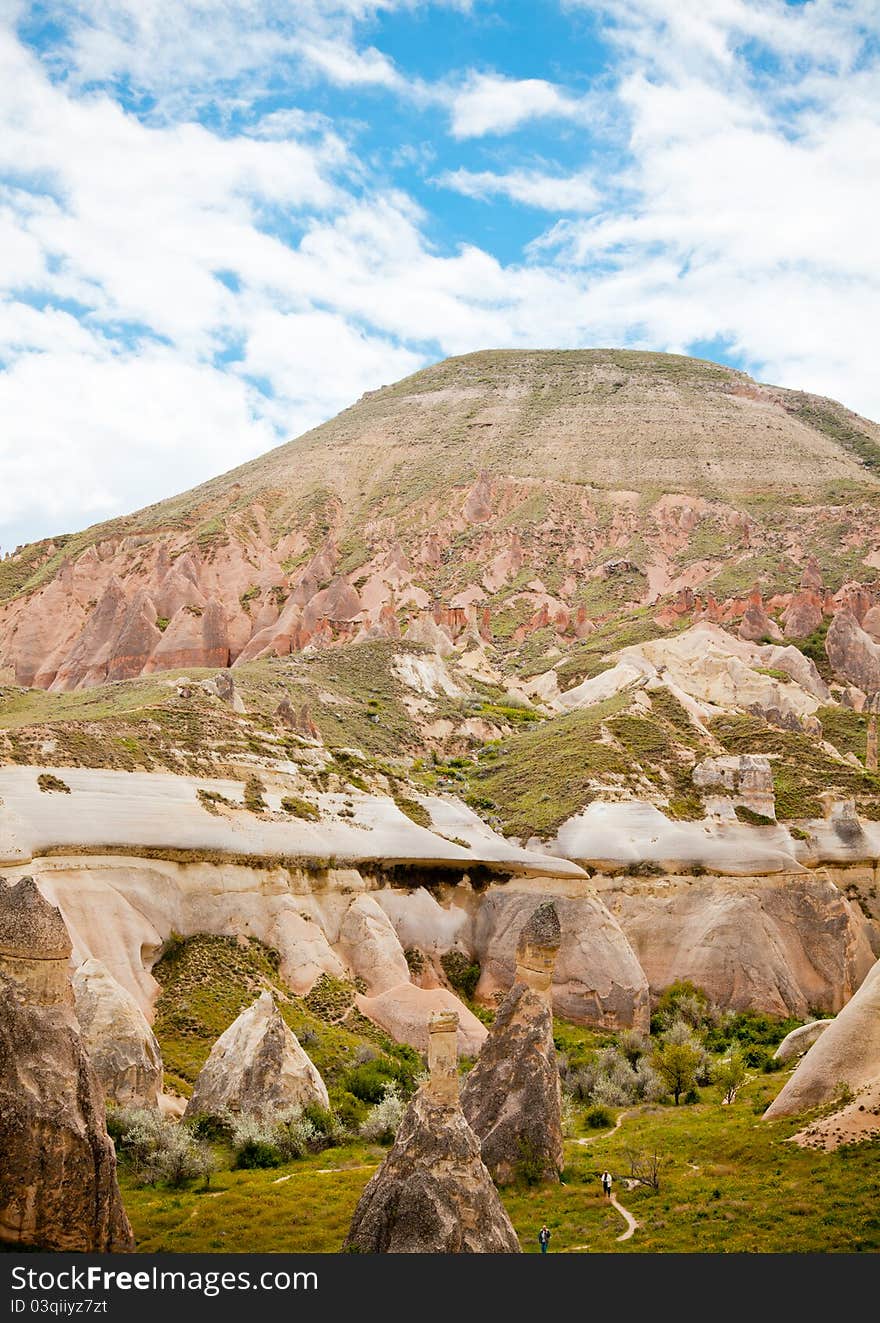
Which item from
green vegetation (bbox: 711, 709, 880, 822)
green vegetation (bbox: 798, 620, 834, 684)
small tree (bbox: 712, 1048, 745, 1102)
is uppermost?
green vegetation (bbox: 798, 620, 834, 684)

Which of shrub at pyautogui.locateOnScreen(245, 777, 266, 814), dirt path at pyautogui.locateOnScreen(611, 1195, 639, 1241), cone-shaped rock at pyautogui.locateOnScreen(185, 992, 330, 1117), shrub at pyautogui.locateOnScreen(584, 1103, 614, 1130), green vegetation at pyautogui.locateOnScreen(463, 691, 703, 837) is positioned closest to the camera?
dirt path at pyautogui.locateOnScreen(611, 1195, 639, 1241)

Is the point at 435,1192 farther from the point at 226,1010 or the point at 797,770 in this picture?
the point at 797,770

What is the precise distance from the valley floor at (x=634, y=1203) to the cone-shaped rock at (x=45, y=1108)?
2.31 meters

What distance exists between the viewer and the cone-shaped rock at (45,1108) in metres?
19.9

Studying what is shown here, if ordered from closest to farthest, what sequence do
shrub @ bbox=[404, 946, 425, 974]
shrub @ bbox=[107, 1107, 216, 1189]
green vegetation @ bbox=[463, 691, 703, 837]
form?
shrub @ bbox=[107, 1107, 216, 1189]
shrub @ bbox=[404, 946, 425, 974]
green vegetation @ bbox=[463, 691, 703, 837]

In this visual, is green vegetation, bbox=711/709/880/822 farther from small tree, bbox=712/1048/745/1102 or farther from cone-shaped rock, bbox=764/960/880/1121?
cone-shaped rock, bbox=764/960/880/1121

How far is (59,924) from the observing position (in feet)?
70.5

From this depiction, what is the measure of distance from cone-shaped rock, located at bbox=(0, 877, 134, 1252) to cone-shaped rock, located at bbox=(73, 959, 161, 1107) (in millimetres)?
9032

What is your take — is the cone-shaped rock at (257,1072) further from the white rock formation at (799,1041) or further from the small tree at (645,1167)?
the white rock formation at (799,1041)

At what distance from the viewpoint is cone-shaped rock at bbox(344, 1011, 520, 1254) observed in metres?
A: 20.3

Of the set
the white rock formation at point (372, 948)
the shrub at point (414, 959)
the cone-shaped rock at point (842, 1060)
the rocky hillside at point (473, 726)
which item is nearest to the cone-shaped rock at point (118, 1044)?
the rocky hillside at point (473, 726)

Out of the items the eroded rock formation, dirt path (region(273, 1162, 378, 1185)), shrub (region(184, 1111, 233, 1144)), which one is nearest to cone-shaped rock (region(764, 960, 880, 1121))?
dirt path (region(273, 1162, 378, 1185))

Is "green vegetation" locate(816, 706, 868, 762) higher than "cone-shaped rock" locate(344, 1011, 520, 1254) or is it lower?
higher

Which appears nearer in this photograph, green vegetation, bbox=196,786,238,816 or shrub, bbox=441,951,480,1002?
green vegetation, bbox=196,786,238,816
